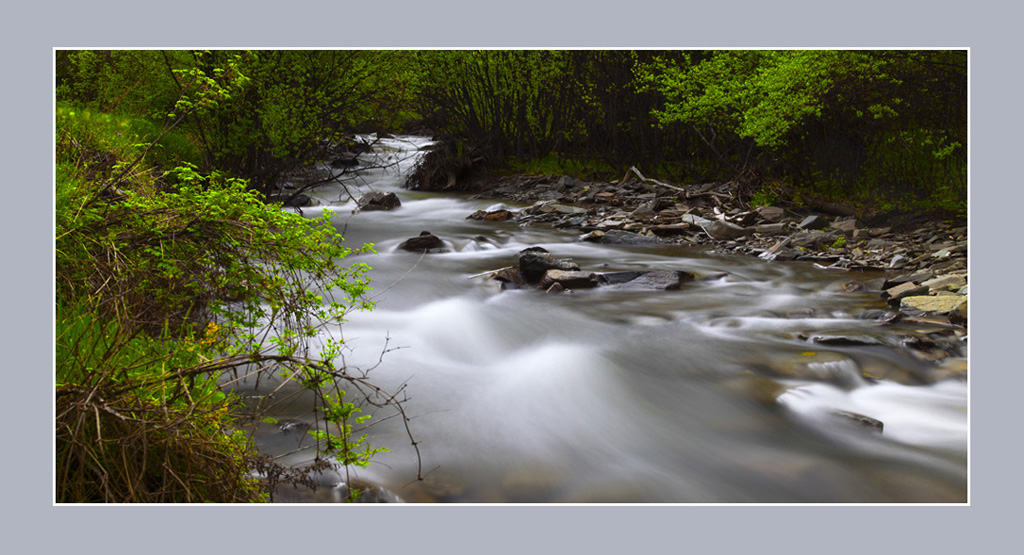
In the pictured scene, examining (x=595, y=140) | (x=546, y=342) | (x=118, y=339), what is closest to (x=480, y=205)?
(x=595, y=140)

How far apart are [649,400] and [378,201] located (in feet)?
44.0

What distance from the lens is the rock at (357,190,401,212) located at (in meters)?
17.5

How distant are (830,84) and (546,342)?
796 cm

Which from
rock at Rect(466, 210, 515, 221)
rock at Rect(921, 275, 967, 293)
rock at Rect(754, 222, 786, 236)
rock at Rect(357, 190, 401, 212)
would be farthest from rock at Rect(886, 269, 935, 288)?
rock at Rect(357, 190, 401, 212)

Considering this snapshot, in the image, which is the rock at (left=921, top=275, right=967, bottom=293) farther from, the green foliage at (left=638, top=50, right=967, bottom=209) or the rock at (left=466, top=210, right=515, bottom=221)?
the rock at (left=466, top=210, right=515, bottom=221)

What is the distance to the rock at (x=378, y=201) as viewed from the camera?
17484 millimetres

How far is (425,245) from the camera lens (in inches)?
479

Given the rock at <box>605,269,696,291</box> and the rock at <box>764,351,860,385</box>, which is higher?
the rock at <box>605,269,696,291</box>

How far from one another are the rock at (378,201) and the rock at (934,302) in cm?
1284

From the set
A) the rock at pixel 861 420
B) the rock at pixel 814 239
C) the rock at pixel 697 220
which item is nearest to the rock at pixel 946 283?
the rock at pixel 814 239

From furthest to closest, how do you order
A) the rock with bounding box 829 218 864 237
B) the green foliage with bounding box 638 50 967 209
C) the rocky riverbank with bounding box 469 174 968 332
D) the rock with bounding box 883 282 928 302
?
the rock with bounding box 829 218 864 237, the green foliage with bounding box 638 50 967 209, the rocky riverbank with bounding box 469 174 968 332, the rock with bounding box 883 282 928 302

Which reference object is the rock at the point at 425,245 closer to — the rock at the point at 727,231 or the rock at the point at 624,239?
the rock at the point at 624,239

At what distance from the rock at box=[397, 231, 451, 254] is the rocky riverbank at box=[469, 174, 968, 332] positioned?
294cm

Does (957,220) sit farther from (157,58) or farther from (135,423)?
(157,58)
